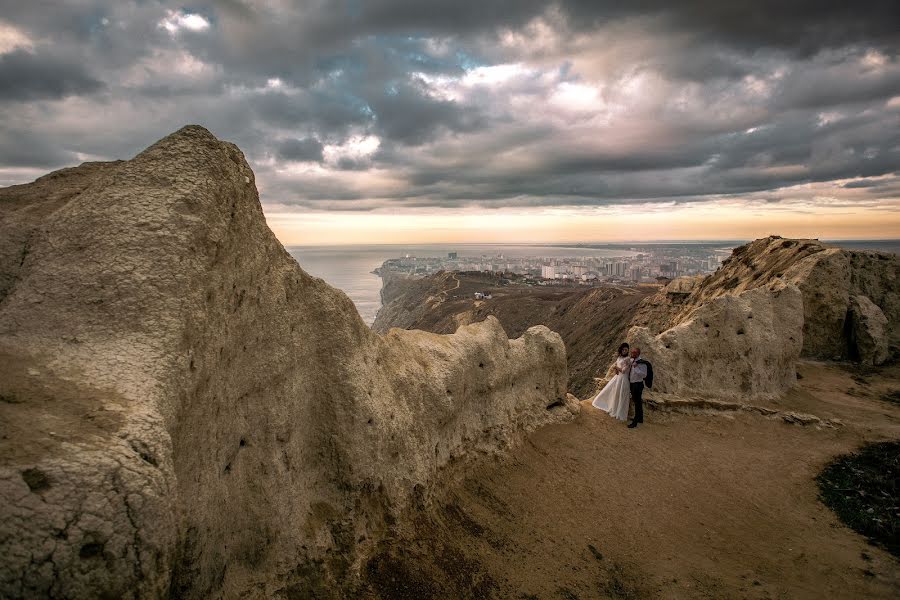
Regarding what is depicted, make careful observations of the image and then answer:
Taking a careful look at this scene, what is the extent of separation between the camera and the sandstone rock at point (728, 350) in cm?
1240

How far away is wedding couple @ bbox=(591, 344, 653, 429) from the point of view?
11273 millimetres

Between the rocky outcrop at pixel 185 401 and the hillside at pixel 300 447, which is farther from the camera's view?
the hillside at pixel 300 447

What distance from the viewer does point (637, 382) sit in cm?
1127

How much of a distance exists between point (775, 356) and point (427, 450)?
10905 mm

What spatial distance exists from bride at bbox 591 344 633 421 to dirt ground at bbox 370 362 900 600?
0.33 meters

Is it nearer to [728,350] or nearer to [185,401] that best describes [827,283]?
[728,350]

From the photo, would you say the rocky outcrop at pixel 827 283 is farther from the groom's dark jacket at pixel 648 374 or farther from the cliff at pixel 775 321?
the groom's dark jacket at pixel 648 374

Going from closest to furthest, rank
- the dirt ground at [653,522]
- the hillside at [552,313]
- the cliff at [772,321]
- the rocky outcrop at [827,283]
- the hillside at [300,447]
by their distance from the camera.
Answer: the hillside at [300,447] → the dirt ground at [653,522] → the cliff at [772,321] → the rocky outcrop at [827,283] → the hillside at [552,313]

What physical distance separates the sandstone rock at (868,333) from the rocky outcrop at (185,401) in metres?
15.7

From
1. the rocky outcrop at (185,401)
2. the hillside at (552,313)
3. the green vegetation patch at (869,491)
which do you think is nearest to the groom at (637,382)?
the green vegetation patch at (869,491)

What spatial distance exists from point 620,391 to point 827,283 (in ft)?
33.3

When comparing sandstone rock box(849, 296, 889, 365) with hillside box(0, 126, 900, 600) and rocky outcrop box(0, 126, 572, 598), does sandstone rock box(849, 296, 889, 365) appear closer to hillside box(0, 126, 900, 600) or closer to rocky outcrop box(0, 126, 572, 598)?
hillside box(0, 126, 900, 600)

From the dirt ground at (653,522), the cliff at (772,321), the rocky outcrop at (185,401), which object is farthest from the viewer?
the cliff at (772,321)

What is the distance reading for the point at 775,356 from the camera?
1334 cm
